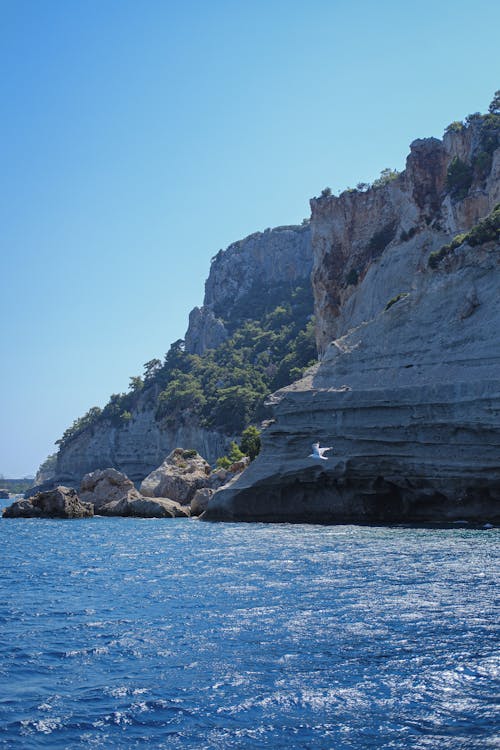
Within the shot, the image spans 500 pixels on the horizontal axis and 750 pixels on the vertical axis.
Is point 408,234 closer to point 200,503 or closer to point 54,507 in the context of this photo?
point 200,503

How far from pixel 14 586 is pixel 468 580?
1440 centimetres

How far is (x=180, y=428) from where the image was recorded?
351 feet

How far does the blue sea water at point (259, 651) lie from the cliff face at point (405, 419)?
878 centimetres

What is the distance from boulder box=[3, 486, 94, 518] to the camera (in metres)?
62.2

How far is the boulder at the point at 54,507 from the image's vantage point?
6222cm

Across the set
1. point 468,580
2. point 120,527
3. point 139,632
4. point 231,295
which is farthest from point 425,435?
point 231,295

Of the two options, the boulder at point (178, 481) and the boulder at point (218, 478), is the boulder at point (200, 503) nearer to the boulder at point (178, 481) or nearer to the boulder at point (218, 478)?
the boulder at point (218, 478)

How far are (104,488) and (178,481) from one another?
6.79m

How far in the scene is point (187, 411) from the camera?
108m

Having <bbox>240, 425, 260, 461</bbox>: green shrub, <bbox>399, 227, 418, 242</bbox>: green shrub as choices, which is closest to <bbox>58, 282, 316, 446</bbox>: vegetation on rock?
<bbox>240, 425, 260, 461</bbox>: green shrub

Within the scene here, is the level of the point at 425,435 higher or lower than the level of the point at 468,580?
higher

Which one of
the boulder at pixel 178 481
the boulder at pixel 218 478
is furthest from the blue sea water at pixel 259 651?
the boulder at pixel 178 481

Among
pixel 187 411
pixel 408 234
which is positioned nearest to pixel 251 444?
pixel 408 234

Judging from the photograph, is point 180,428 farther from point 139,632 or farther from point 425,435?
point 139,632
